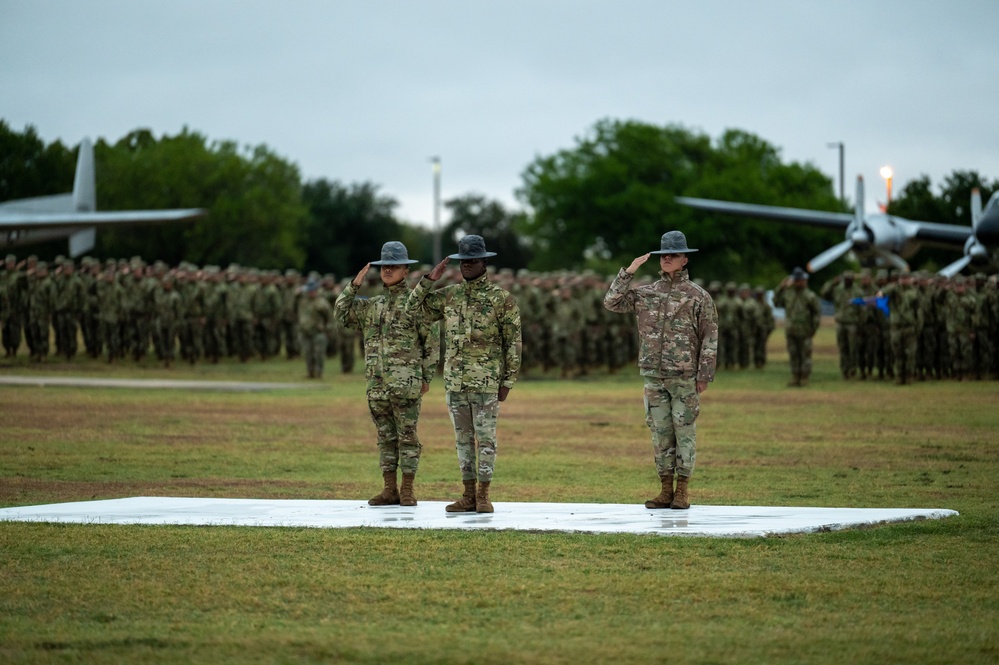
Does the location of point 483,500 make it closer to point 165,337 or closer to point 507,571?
point 507,571

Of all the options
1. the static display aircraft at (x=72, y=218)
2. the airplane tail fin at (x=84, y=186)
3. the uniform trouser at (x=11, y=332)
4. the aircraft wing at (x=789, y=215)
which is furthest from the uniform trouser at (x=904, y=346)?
the airplane tail fin at (x=84, y=186)

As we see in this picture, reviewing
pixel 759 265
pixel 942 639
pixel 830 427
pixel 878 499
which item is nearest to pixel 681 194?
pixel 759 265

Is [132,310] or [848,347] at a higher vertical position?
[132,310]

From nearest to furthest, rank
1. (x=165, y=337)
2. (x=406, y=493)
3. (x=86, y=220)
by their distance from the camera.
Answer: (x=406, y=493) < (x=165, y=337) < (x=86, y=220)

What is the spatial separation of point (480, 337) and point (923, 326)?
69.8 feet

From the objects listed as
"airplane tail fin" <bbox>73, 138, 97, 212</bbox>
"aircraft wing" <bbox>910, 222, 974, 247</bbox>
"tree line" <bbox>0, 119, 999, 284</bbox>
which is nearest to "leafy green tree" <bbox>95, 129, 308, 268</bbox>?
"tree line" <bbox>0, 119, 999, 284</bbox>

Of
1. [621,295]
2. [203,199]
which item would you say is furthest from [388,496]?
[203,199]

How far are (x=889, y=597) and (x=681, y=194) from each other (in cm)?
7700

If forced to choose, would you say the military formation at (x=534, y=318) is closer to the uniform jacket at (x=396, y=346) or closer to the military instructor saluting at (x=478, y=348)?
the uniform jacket at (x=396, y=346)

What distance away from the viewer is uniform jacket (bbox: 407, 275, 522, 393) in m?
10.1

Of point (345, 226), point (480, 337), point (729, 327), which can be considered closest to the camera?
point (480, 337)

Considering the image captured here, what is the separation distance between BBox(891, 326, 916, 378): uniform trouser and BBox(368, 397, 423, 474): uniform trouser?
63.4 ft

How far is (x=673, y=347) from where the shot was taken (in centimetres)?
1022

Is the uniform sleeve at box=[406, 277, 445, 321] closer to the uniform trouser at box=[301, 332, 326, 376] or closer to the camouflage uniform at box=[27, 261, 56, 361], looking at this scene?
the uniform trouser at box=[301, 332, 326, 376]
